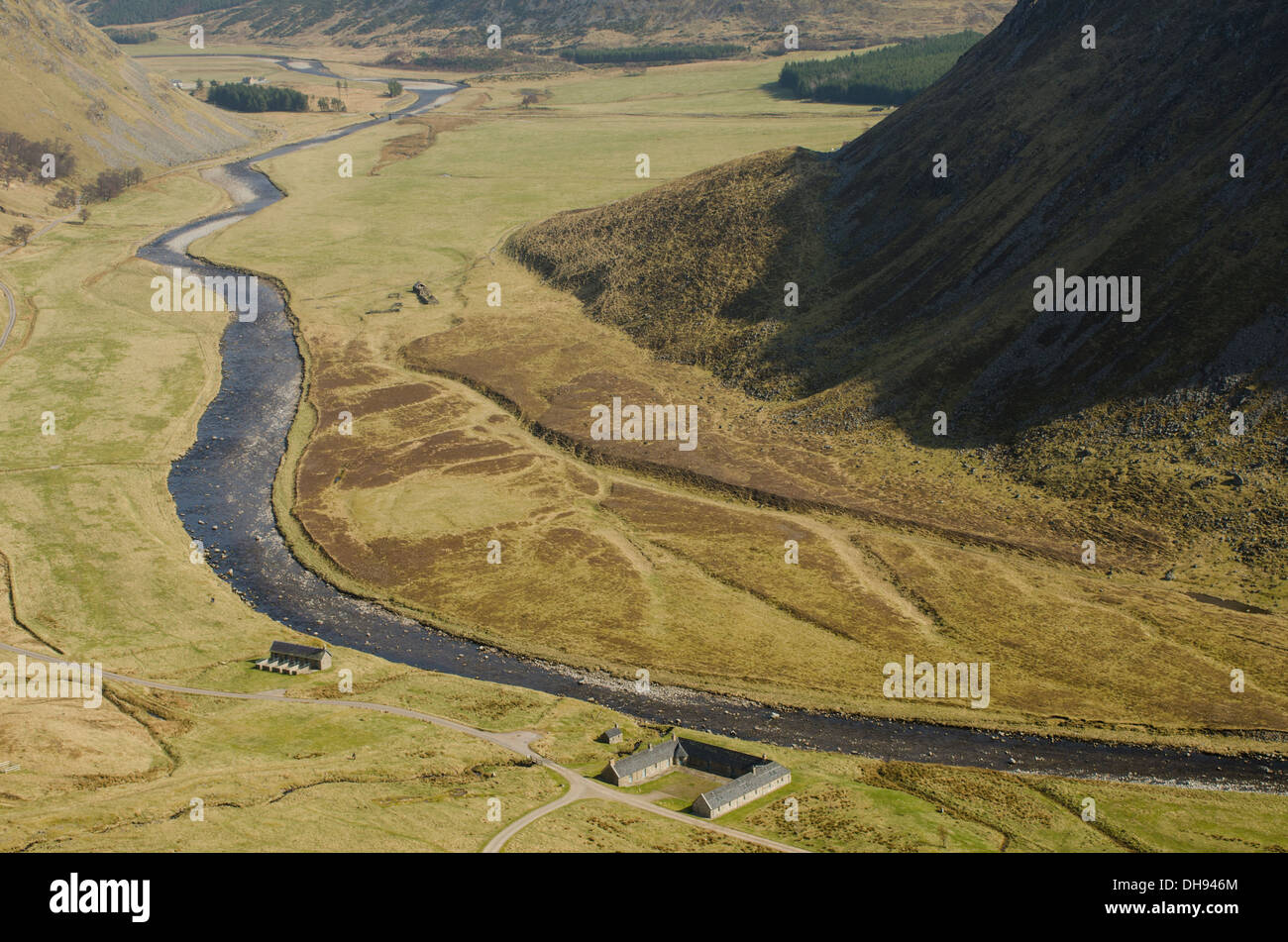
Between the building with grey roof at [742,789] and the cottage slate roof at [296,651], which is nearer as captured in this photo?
the building with grey roof at [742,789]

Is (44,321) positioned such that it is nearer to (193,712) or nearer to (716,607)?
(193,712)

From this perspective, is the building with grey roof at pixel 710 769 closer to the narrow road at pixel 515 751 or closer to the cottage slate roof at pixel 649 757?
the cottage slate roof at pixel 649 757

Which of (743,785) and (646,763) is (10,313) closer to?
(646,763)

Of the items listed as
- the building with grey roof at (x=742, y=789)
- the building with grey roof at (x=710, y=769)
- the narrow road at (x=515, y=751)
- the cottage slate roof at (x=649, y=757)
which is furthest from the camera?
the cottage slate roof at (x=649, y=757)

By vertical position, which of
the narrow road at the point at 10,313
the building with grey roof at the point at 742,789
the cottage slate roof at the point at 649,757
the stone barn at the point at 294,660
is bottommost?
the building with grey roof at the point at 742,789

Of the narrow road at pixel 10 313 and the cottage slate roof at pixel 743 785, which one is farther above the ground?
the narrow road at pixel 10 313

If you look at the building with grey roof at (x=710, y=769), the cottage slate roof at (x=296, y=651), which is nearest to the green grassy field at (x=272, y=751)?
the building with grey roof at (x=710, y=769)

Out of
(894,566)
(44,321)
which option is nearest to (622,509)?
(894,566)
